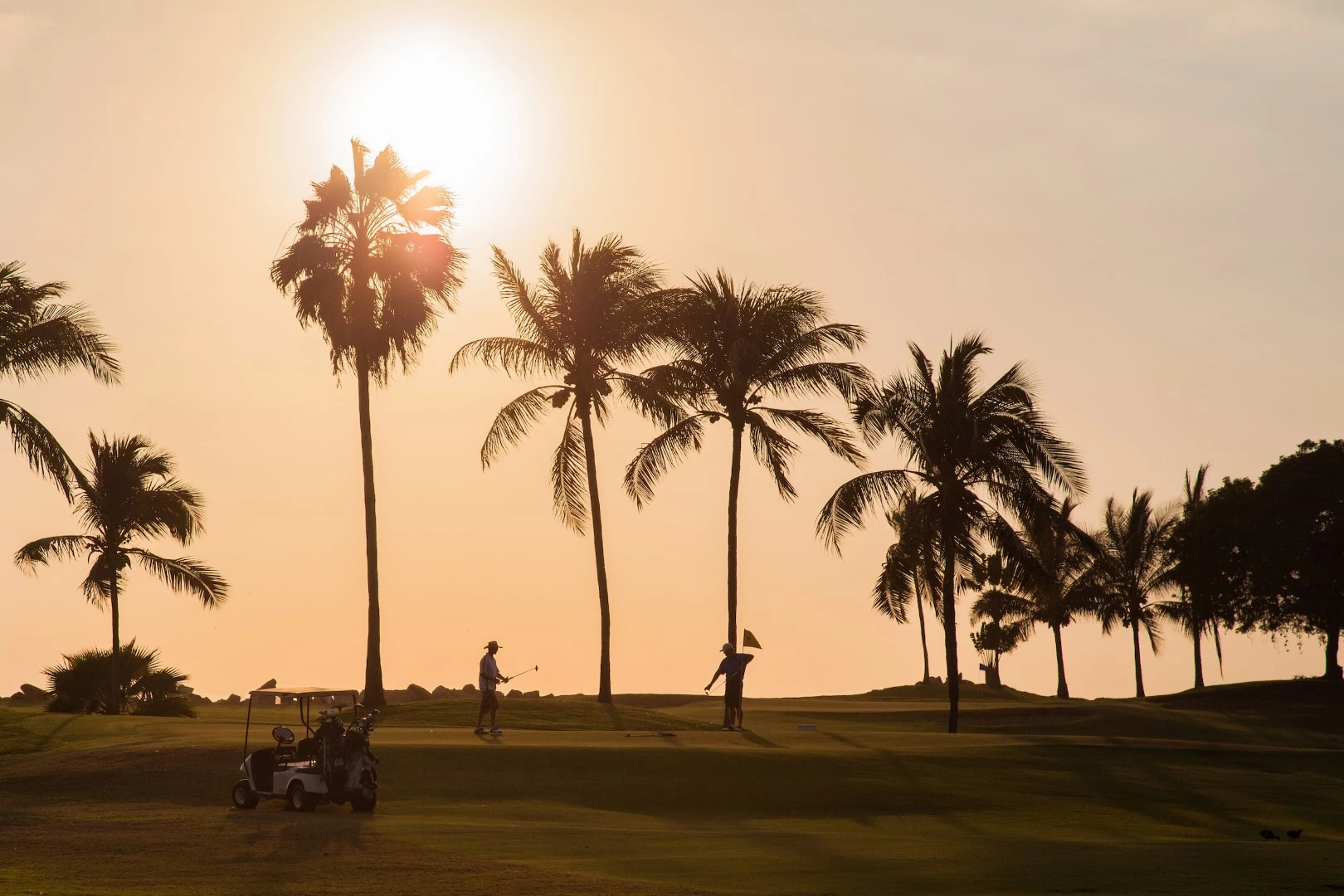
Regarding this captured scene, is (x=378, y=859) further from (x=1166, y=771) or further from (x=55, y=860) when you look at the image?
(x=1166, y=771)

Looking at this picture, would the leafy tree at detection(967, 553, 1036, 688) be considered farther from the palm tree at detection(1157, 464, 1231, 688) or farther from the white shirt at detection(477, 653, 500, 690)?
the white shirt at detection(477, 653, 500, 690)

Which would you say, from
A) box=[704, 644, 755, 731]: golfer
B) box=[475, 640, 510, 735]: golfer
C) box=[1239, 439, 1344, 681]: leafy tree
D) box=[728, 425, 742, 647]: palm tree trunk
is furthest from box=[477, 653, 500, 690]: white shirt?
box=[1239, 439, 1344, 681]: leafy tree

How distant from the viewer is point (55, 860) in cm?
2000

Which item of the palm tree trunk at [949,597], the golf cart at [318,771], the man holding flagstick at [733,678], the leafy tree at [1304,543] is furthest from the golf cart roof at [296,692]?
the leafy tree at [1304,543]

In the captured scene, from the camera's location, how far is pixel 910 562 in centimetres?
4506

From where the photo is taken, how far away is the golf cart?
25.2m

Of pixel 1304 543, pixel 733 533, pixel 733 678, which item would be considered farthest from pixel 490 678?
pixel 1304 543

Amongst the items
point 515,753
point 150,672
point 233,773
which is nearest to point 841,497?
point 515,753

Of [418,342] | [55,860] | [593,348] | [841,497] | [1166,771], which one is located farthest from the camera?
[593,348]

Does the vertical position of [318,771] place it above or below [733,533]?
below

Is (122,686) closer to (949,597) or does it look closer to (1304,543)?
(949,597)

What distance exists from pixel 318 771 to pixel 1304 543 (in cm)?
5865

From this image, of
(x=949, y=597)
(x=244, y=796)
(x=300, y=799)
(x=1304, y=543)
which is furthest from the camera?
(x=1304, y=543)

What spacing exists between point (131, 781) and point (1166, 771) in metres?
22.8
